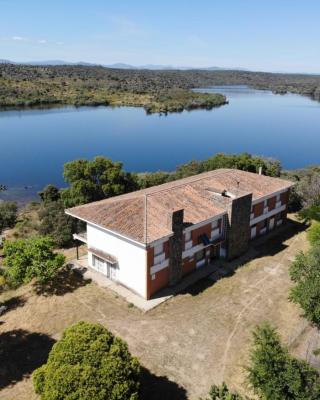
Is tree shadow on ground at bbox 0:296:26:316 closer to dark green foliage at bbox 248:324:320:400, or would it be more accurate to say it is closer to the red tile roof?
the red tile roof

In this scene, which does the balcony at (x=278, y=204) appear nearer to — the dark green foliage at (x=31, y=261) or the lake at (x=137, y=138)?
the dark green foliage at (x=31, y=261)

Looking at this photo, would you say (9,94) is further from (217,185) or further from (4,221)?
(217,185)

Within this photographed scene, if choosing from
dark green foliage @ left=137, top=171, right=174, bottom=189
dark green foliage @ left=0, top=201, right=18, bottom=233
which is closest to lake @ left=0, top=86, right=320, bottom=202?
dark green foliage @ left=0, top=201, right=18, bottom=233

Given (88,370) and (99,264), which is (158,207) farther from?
(88,370)

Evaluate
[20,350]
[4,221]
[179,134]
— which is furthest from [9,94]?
[20,350]

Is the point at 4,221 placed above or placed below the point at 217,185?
below

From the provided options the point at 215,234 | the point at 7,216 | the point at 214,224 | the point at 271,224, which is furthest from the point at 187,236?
the point at 7,216
